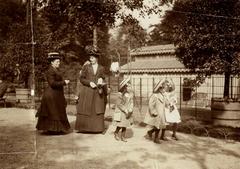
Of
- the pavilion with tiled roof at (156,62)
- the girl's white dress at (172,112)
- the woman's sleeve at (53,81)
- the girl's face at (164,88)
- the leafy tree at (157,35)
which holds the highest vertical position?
the leafy tree at (157,35)

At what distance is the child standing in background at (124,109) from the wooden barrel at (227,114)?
5371 mm

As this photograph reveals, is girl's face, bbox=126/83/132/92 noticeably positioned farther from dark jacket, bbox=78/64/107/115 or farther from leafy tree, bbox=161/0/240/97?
leafy tree, bbox=161/0/240/97

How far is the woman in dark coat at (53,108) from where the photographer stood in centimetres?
970

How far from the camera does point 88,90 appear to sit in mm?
10109

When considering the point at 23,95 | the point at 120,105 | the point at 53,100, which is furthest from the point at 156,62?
the point at 120,105

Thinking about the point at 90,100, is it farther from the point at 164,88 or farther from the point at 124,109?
the point at 164,88

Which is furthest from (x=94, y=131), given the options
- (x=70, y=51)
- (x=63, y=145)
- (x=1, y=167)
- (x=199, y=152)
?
(x=70, y=51)

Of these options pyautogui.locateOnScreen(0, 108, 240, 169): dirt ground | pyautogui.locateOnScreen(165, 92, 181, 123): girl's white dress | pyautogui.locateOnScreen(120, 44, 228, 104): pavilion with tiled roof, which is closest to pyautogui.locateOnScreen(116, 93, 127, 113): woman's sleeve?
pyautogui.locateOnScreen(0, 108, 240, 169): dirt ground

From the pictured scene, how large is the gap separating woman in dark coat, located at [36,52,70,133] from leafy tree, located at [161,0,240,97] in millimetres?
5404

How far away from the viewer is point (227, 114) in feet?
44.3

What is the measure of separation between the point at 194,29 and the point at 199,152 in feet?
22.9

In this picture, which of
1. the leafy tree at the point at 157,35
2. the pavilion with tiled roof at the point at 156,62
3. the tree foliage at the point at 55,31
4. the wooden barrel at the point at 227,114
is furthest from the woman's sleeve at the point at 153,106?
the leafy tree at the point at 157,35

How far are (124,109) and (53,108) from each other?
1.87 m

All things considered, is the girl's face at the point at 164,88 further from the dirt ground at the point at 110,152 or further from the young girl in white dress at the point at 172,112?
the dirt ground at the point at 110,152
